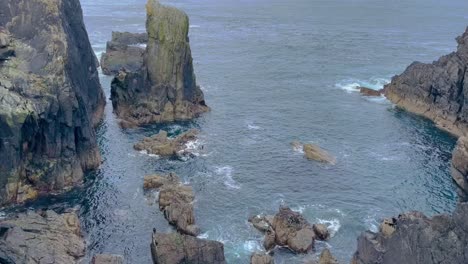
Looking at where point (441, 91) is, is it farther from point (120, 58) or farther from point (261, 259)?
point (120, 58)

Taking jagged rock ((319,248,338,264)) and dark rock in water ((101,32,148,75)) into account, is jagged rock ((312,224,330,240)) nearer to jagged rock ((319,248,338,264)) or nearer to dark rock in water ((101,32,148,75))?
jagged rock ((319,248,338,264))

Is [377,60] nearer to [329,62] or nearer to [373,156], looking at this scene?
[329,62]

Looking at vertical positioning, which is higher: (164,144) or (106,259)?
(164,144)

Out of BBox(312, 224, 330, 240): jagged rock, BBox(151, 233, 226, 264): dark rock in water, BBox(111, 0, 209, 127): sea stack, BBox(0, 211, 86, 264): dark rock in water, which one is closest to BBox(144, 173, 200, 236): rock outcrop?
BBox(151, 233, 226, 264): dark rock in water

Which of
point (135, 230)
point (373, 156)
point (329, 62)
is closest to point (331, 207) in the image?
point (373, 156)

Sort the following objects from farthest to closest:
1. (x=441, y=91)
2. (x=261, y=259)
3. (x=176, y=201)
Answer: (x=441, y=91) < (x=176, y=201) < (x=261, y=259)

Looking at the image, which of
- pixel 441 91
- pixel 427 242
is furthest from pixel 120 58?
pixel 427 242

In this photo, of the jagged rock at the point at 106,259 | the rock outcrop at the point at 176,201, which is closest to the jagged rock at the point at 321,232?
the rock outcrop at the point at 176,201

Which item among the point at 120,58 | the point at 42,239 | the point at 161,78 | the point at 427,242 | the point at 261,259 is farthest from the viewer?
the point at 120,58
